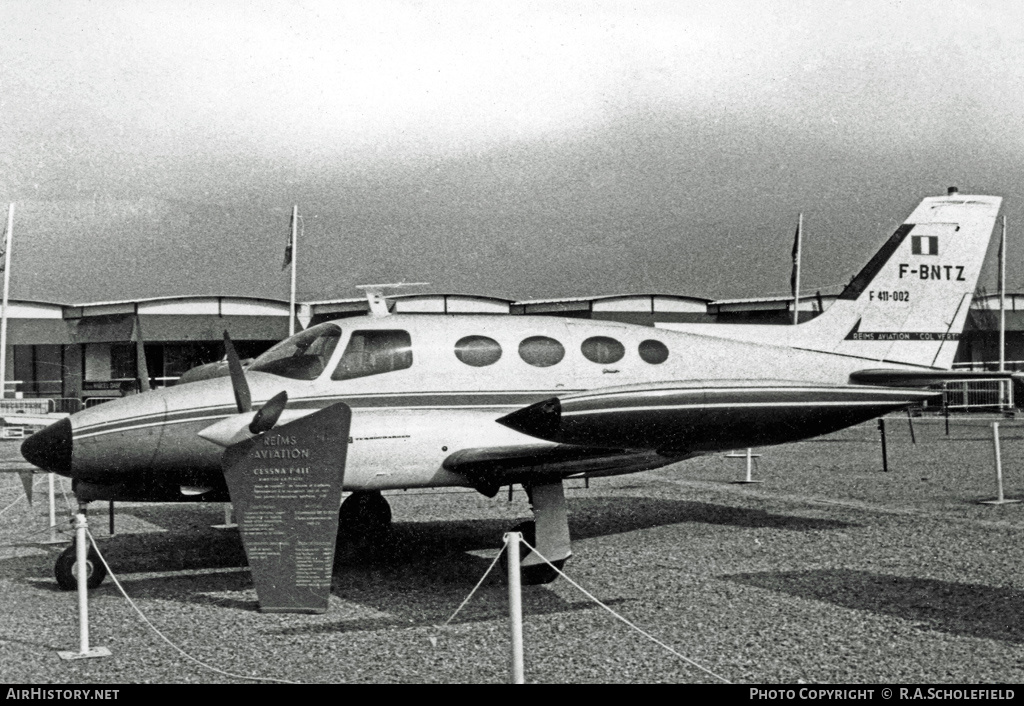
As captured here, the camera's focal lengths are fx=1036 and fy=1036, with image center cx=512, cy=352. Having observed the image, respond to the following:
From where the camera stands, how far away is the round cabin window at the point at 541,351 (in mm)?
11203

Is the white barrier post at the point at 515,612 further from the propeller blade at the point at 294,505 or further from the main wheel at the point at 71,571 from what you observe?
the main wheel at the point at 71,571

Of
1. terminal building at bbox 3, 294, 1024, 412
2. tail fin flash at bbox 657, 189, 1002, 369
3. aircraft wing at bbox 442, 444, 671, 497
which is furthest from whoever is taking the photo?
terminal building at bbox 3, 294, 1024, 412

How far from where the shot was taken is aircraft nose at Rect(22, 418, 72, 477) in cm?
943

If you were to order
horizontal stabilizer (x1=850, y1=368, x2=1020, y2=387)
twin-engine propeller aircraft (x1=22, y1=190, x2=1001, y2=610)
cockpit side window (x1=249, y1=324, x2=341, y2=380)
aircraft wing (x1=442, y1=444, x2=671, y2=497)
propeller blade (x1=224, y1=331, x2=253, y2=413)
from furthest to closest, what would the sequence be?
horizontal stabilizer (x1=850, y1=368, x2=1020, y2=387) → cockpit side window (x1=249, y1=324, x2=341, y2=380) → aircraft wing (x1=442, y1=444, x2=671, y2=497) → propeller blade (x1=224, y1=331, x2=253, y2=413) → twin-engine propeller aircraft (x1=22, y1=190, x2=1001, y2=610)

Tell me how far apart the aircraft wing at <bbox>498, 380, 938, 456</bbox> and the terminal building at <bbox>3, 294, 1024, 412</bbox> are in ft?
97.8

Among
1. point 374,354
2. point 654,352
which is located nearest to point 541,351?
point 654,352

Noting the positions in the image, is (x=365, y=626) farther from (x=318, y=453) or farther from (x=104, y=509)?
(x=104, y=509)

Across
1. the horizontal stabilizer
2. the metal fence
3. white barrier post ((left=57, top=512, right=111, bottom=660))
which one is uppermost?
the horizontal stabilizer

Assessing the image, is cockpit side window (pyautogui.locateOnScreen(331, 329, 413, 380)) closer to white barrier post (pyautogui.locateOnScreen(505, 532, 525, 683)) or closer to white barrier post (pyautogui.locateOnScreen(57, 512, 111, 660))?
white barrier post (pyautogui.locateOnScreen(57, 512, 111, 660))

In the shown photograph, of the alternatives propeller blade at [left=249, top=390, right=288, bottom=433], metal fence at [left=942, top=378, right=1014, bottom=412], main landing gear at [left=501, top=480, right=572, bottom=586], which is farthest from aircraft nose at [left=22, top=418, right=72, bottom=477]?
metal fence at [left=942, top=378, right=1014, bottom=412]

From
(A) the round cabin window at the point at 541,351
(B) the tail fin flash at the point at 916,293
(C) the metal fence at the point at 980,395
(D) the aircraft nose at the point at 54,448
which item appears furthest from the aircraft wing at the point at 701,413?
(C) the metal fence at the point at 980,395

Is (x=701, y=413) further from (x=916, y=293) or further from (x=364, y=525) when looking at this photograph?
(x=916, y=293)

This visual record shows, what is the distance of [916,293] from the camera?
13.9 m

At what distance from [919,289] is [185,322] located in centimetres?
3189
